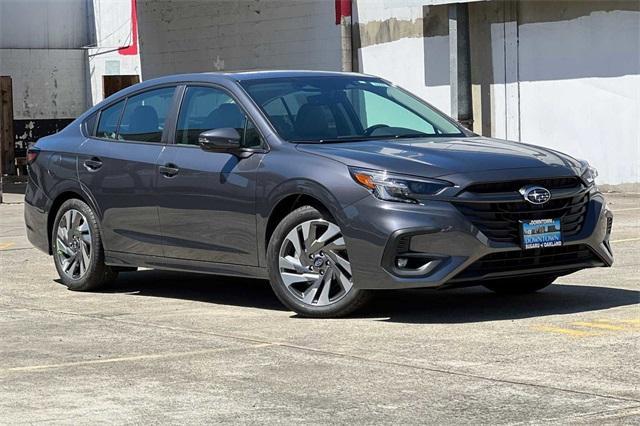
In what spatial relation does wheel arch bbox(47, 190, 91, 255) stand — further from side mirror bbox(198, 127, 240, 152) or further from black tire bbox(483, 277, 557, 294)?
black tire bbox(483, 277, 557, 294)

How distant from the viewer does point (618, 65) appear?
20.4 meters

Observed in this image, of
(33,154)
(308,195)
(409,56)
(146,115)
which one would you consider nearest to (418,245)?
(308,195)

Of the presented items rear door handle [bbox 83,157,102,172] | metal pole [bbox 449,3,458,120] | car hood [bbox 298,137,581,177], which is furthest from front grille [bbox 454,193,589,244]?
metal pole [bbox 449,3,458,120]

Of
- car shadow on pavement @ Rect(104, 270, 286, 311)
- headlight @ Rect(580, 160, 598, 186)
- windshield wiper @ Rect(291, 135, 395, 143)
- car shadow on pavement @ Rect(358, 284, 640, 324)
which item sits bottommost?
car shadow on pavement @ Rect(104, 270, 286, 311)

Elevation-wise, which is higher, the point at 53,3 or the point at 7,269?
the point at 53,3

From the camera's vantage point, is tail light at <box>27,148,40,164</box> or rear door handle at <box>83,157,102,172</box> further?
tail light at <box>27,148,40,164</box>

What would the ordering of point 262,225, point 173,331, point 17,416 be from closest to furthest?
point 17,416
point 173,331
point 262,225

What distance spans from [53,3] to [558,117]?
1516 cm

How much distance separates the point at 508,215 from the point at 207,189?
6.91 ft

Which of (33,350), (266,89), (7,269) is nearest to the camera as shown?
(33,350)

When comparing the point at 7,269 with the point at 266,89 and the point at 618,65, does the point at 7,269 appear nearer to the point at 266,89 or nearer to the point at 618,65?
the point at 266,89

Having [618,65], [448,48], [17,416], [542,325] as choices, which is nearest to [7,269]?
[542,325]

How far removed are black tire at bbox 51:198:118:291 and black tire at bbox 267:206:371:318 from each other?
1959mm

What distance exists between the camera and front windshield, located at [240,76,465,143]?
9539mm
